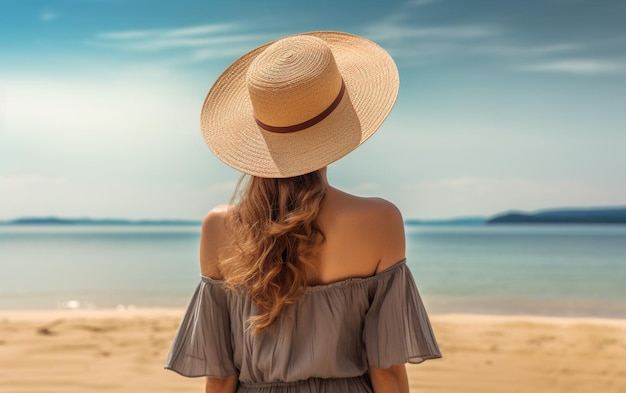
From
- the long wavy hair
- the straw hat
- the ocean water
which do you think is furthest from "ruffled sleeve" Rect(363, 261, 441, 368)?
the ocean water

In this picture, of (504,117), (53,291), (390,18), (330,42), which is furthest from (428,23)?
(330,42)

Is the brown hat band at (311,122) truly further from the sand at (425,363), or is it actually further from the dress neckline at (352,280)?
the sand at (425,363)

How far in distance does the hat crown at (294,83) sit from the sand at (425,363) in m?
4.19

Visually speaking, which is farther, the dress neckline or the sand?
the sand

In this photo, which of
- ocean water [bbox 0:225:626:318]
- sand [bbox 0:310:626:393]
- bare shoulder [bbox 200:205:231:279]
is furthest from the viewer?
ocean water [bbox 0:225:626:318]

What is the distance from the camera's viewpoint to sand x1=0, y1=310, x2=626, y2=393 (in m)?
5.84

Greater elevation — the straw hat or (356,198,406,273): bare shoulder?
the straw hat

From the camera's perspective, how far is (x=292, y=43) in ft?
5.97

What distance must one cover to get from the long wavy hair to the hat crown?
0.47 ft

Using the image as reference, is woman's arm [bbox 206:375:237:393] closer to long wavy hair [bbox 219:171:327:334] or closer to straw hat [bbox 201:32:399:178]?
long wavy hair [bbox 219:171:327:334]

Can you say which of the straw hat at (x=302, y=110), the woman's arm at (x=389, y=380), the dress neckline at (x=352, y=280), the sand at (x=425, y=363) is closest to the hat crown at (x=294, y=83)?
the straw hat at (x=302, y=110)

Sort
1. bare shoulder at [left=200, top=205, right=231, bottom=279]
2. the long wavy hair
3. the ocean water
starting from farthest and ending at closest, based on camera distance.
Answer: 1. the ocean water
2. bare shoulder at [left=200, top=205, right=231, bottom=279]
3. the long wavy hair

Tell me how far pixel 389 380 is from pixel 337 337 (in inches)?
6.3

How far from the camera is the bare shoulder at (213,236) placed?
1.83 meters
